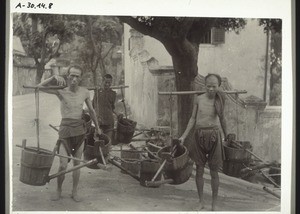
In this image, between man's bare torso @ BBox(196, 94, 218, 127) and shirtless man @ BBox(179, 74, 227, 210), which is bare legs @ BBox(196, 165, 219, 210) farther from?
man's bare torso @ BBox(196, 94, 218, 127)

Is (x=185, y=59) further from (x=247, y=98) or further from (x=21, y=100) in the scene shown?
(x=21, y=100)

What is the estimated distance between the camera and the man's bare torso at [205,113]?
2654mm

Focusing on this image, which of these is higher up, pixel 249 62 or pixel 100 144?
pixel 249 62

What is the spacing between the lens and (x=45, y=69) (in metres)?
2.58

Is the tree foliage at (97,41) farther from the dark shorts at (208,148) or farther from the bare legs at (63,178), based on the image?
the dark shorts at (208,148)

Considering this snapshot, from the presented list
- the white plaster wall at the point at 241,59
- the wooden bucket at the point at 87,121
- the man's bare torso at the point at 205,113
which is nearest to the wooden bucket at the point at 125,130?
the wooden bucket at the point at 87,121

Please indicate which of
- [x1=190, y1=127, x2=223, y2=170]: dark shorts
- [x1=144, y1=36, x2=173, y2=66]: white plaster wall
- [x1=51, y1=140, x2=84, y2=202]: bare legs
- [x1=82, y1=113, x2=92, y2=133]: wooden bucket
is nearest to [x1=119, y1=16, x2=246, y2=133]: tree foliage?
[x1=144, y1=36, x2=173, y2=66]: white plaster wall

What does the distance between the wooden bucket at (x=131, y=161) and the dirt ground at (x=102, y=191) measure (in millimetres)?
50

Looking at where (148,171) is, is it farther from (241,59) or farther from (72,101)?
(241,59)

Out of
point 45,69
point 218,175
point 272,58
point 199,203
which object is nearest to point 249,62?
point 272,58

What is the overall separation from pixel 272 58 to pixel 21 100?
1.48 metres

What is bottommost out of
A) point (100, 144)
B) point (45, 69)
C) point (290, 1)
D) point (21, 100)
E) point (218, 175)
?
point (218, 175)

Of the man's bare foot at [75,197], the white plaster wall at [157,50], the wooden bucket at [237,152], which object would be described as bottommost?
the man's bare foot at [75,197]

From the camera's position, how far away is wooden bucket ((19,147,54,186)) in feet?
8.39
